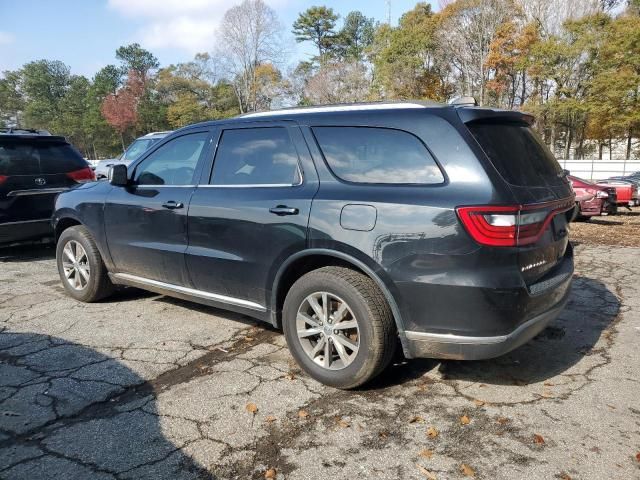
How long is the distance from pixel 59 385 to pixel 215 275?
1.28 meters

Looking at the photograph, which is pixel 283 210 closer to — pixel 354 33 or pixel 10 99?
pixel 354 33

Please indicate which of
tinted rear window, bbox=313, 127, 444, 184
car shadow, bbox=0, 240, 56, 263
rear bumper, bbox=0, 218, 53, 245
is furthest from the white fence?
tinted rear window, bbox=313, 127, 444, 184

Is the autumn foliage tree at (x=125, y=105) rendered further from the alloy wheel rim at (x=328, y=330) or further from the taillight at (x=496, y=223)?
the taillight at (x=496, y=223)

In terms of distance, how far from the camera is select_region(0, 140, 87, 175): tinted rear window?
22.0 ft

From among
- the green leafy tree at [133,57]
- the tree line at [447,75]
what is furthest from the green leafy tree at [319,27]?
the green leafy tree at [133,57]

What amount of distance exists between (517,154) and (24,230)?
6379 mm

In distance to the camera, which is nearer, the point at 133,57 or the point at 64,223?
the point at 64,223

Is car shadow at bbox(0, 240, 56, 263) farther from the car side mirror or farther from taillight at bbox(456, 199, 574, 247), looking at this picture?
taillight at bbox(456, 199, 574, 247)

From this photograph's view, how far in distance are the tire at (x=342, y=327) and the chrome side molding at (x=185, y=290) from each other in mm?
404

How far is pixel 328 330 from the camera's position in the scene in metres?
3.21

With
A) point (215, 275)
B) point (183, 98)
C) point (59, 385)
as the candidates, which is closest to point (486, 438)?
point (215, 275)

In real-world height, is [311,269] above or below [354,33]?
below

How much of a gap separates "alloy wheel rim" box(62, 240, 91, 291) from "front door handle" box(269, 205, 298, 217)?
8.44 feet

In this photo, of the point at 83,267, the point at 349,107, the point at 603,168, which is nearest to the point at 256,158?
the point at 349,107
